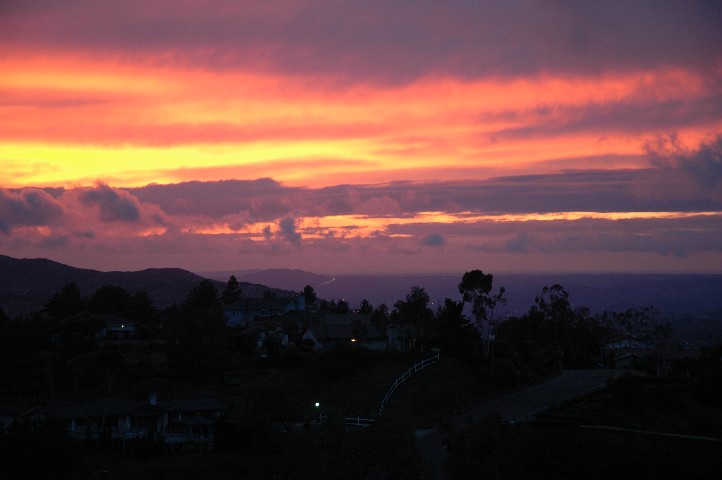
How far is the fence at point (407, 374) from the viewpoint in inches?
2282

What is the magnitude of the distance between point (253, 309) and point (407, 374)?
4242cm

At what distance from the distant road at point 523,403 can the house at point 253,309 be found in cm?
4205

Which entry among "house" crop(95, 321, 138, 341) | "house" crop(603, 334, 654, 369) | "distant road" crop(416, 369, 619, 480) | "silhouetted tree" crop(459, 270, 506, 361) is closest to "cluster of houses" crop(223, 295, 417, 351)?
"silhouetted tree" crop(459, 270, 506, 361)

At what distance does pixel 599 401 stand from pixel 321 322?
39829mm

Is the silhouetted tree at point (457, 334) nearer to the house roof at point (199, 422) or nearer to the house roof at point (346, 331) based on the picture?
the house roof at point (346, 331)

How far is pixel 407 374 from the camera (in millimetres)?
63875

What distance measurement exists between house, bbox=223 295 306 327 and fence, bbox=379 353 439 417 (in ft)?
119

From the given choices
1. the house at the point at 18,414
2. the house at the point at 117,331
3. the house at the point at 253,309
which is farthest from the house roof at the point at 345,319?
the house at the point at 18,414

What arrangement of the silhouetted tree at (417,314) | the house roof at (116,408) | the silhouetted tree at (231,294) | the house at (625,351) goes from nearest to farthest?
the house roof at (116,408)
the house at (625,351)
the silhouetted tree at (417,314)
the silhouetted tree at (231,294)

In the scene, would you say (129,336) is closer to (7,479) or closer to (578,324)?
(7,479)

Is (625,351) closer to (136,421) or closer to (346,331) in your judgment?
(346,331)

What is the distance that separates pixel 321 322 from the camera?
87.9 meters

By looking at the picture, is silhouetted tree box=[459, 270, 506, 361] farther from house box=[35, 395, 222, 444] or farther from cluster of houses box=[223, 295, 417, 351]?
house box=[35, 395, 222, 444]

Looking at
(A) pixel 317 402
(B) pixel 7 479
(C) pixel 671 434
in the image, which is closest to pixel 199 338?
(A) pixel 317 402
